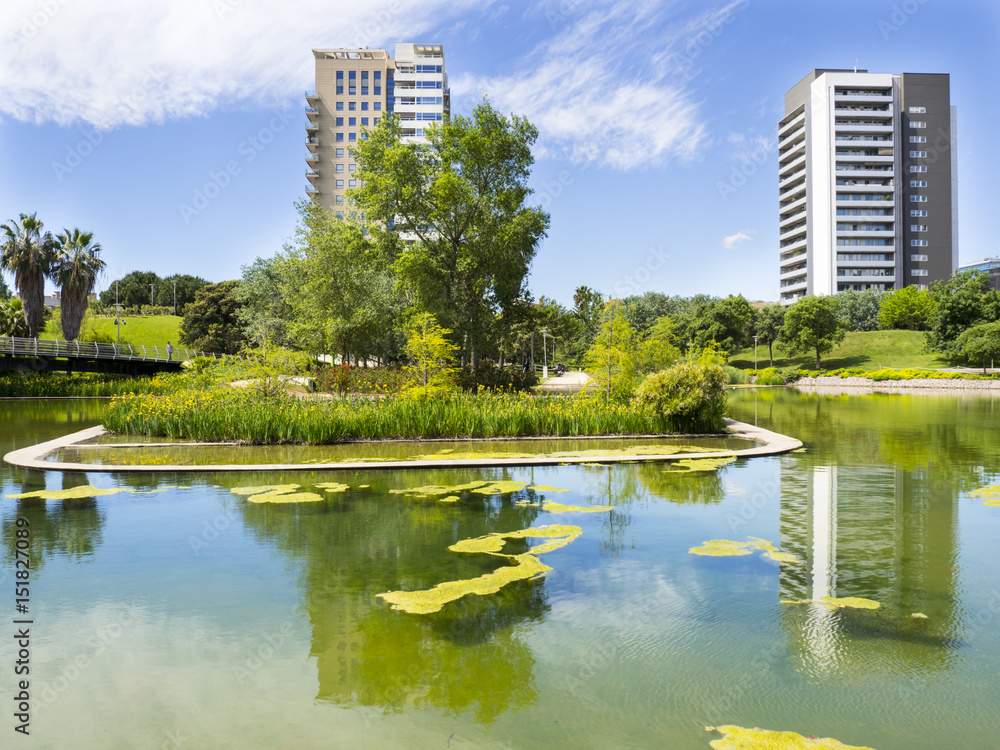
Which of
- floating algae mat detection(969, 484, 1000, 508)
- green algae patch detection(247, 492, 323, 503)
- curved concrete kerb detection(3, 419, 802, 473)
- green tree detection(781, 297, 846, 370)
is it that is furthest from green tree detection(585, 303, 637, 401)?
green tree detection(781, 297, 846, 370)

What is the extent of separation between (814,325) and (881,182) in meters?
48.2

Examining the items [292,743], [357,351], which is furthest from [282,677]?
[357,351]

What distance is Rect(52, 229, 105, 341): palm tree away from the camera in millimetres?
46875

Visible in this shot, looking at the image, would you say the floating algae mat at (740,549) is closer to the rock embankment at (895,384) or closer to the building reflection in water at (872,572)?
the building reflection in water at (872,572)

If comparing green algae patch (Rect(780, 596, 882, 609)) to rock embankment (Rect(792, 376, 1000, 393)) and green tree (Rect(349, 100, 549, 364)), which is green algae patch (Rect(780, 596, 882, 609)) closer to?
green tree (Rect(349, 100, 549, 364))

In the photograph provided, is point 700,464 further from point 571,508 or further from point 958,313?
point 958,313

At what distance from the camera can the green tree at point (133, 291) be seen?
96.9m

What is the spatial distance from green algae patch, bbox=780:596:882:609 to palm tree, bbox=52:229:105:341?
54939 mm

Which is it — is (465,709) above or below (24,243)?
below

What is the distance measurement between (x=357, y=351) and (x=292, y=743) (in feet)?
95.4

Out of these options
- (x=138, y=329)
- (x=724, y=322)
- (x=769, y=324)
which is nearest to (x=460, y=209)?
(x=724, y=322)

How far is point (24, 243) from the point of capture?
44531 millimetres

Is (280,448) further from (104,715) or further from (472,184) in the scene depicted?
(472,184)

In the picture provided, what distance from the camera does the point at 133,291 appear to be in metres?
98.9
